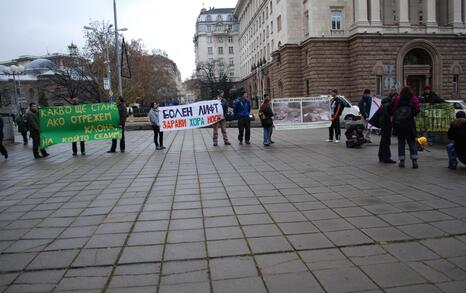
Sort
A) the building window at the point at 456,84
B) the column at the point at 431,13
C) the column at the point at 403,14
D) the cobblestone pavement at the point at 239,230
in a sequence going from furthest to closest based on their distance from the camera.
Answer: the building window at the point at 456,84 → the column at the point at 431,13 → the column at the point at 403,14 → the cobblestone pavement at the point at 239,230

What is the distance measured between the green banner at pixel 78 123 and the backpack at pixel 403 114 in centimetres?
971

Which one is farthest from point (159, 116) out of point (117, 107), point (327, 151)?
point (327, 151)

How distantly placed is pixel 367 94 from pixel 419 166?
4.92m

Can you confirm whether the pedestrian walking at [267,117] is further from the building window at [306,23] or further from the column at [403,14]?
the column at [403,14]

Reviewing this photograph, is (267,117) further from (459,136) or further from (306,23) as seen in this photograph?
(306,23)

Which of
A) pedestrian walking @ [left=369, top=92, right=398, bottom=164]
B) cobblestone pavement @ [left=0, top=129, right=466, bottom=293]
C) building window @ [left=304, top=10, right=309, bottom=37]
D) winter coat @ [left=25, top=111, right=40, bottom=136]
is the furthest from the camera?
building window @ [left=304, top=10, right=309, bottom=37]

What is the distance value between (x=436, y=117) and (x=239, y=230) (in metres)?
11.1

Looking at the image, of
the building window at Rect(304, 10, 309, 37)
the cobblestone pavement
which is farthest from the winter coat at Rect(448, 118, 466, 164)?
the building window at Rect(304, 10, 309, 37)

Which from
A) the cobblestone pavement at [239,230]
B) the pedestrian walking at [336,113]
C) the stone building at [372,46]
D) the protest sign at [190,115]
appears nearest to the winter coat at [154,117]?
the protest sign at [190,115]

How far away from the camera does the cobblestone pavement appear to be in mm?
3916

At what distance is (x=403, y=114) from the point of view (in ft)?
31.1

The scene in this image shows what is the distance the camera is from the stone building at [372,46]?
43281mm

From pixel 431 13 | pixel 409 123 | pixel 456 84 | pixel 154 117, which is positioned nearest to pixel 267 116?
pixel 154 117

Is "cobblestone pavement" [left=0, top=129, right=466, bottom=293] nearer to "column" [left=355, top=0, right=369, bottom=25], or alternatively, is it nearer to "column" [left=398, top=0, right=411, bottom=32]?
"column" [left=355, top=0, right=369, bottom=25]
